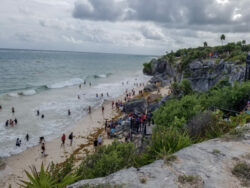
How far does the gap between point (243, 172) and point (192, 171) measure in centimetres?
135

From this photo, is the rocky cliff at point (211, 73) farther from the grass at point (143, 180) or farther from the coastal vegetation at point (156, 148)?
the grass at point (143, 180)

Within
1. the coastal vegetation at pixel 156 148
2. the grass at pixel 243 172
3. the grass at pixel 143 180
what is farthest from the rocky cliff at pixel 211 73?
the grass at pixel 143 180

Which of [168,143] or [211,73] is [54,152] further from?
[211,73]

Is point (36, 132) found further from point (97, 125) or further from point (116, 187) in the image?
point (116, 187)

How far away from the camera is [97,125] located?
25.8m

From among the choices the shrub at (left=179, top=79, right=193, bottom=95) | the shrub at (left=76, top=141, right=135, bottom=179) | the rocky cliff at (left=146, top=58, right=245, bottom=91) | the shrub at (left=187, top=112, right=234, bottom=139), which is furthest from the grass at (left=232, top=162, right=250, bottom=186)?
the shrub at (left=179, top=79, right=193, bottom=95)

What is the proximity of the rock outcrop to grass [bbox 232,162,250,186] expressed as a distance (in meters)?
0.07

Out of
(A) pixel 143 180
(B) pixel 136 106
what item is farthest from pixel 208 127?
(B) pixel 136 106

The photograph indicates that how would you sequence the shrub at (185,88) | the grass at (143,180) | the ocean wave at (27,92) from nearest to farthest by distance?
the grass at (143,180) → the shrub at (185,88) → the ocean wave at (27,92)

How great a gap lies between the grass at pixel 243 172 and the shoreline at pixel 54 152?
13000 millimetres

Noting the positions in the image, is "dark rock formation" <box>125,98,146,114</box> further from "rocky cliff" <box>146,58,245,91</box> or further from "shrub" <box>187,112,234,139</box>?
"shrub" <box>187,112,234,139</box>

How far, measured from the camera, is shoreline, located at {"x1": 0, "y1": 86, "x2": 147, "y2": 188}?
592 inches

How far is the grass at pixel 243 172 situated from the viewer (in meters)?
4.73

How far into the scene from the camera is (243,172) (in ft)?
16.4
